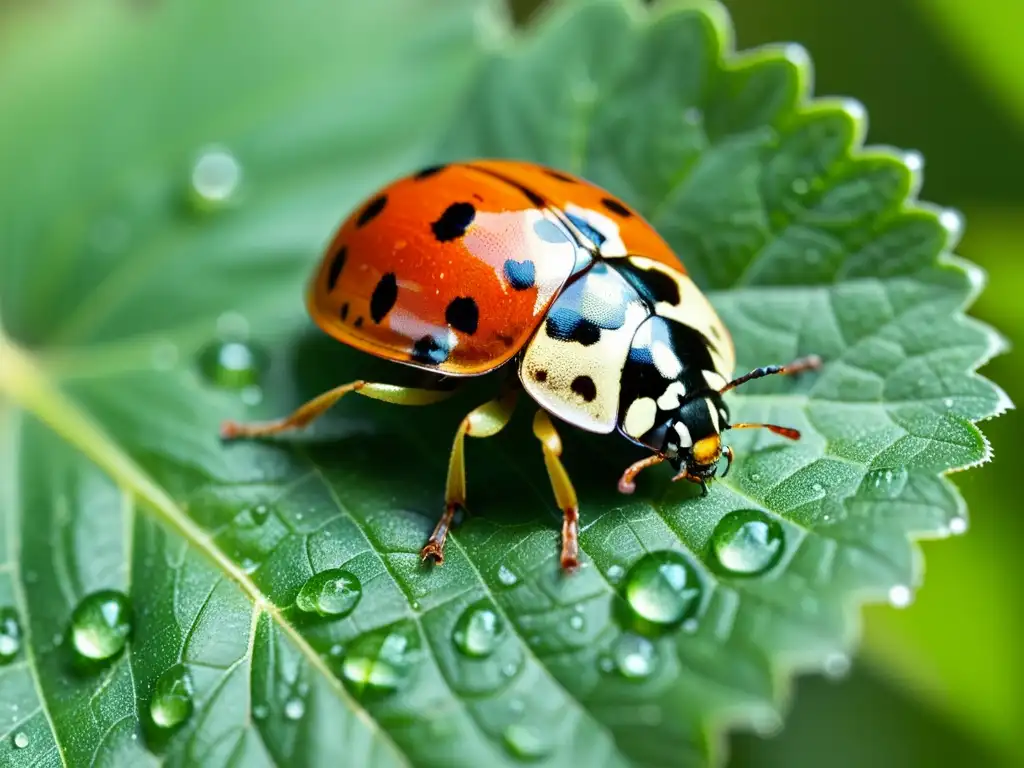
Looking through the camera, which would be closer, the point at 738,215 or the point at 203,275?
the point at 738,215

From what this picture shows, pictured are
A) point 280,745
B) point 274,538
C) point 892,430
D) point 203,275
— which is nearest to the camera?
point 280,745

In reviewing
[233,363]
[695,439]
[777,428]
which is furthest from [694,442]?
[233,363]

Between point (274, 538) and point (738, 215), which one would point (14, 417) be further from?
point (738, 215)

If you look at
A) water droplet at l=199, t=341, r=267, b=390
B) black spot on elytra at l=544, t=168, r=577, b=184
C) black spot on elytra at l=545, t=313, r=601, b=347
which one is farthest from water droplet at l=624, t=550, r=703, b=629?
water droplet at l=199, t=341, r=267, b=390

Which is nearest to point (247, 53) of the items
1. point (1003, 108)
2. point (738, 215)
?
point (738, 215)

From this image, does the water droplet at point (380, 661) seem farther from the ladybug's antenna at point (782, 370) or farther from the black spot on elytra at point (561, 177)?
the black spot on elytra at point (561, 177)

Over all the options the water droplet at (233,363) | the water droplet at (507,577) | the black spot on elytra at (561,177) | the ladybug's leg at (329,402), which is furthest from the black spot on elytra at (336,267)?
the water droplet at (507,577)
